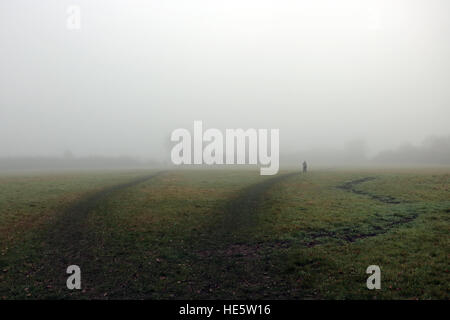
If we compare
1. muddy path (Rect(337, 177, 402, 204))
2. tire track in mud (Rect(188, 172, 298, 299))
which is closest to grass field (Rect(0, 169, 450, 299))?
tire track in mud (Rect(188, 172, 298, 299))

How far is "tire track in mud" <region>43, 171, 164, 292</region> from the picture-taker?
1766cm

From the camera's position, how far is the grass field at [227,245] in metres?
14.4

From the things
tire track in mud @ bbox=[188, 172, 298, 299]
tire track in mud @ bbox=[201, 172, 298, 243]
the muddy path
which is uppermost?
the muddy path

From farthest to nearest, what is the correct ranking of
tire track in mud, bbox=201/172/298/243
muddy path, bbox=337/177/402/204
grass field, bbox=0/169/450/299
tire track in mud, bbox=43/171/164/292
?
muddy path, bbox=337/177/402/204 → tire track in mud, bbox=201/172/298/243 → tire track in mud, bbox=43/171/164/292 → grass field, bbox=0/169/450/299

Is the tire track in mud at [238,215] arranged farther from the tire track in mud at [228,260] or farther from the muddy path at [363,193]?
the muddy path at [363,193]

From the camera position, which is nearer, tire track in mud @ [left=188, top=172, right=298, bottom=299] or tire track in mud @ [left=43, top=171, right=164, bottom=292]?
tire track in mud @ [left=188, top=172, right=298, bottom=299]

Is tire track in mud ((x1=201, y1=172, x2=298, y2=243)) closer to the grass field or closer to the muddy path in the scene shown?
the grass field

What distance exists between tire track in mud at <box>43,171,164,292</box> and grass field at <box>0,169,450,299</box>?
10 cm

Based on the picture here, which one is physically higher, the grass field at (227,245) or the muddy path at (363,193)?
the muddy path at (363,193)

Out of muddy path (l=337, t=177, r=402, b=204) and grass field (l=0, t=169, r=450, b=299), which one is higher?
muddy path (l=337, t=177, r=402, b=204)

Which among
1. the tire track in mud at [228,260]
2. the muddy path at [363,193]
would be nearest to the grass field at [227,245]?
the tire track in mud at [228,260]

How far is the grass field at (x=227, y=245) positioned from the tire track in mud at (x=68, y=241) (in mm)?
104

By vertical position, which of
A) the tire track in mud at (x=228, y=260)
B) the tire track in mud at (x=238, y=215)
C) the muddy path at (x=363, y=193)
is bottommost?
the tire track in mud at (x=228, y=260)
